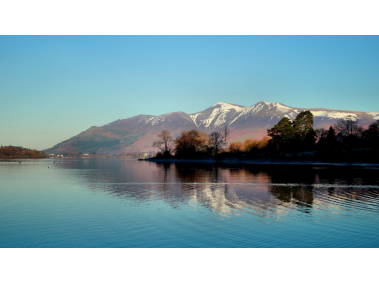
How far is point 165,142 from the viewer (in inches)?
4387

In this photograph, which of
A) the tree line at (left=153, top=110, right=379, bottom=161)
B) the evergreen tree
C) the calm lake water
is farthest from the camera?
the evergreen tree

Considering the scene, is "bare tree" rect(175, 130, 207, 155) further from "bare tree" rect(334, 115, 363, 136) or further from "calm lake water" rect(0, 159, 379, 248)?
"calm lake water" rect(0, 159, 379, 248)

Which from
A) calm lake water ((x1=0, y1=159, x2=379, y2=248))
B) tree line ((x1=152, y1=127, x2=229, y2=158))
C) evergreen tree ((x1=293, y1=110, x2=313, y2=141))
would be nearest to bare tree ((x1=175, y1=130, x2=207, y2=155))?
tree line ((x1=152, y1=127, x2=229, y2=158))

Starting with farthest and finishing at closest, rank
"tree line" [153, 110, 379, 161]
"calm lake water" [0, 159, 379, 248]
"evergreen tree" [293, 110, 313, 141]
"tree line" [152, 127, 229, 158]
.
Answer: "tree line" [152, 127, 229, 158], "evergreen tree" [293, 110, 313, 141], "tree line" [153, 110, 379, 161], "calm lake water" [0, 159, 379, 248]

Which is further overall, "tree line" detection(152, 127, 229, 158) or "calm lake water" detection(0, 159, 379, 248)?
"tree line" detection(152, 127, 229, 158)

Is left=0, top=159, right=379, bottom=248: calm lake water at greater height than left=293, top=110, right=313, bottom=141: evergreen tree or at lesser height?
lesser

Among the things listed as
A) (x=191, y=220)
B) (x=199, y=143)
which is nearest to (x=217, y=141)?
(x=199, y=143)

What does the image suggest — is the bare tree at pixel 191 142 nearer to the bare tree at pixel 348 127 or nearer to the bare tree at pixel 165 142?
the bare tree at pixel 165 142

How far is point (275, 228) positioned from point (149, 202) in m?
7.05

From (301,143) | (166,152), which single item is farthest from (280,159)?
(166,152)

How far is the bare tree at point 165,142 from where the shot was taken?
111 m

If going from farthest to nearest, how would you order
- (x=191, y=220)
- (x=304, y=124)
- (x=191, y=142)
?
(x=191, y=142), (x=304, y=124), (x=191, y=220)

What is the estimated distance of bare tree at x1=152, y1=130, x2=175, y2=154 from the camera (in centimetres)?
11069

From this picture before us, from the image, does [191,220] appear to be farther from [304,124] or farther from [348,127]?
[348,127]
